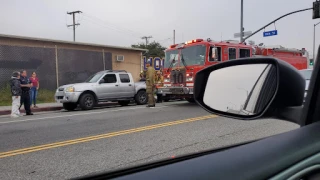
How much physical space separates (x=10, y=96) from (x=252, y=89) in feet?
65.1

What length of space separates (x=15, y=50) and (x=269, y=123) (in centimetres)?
1707

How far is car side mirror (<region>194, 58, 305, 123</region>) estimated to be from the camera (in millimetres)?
1376

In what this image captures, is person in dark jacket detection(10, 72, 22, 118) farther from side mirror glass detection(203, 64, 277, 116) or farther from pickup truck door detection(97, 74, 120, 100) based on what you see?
side mirror glass detection(203, 64, 277, 116)

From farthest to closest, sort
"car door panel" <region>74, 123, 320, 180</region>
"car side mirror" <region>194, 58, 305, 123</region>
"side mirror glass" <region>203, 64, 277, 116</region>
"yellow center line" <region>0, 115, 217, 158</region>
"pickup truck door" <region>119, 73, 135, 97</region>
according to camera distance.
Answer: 1. "pickup truck door" <region>119, 73, 135, 97</region>
2. "yellow center line" <region>0, 115, 217, 158</region>
3. "side mirror glass" <region>203, 64, 277, 116</region>
4. "car side mirror" <region>194, 58, 305, 123</region>
5. "car door panel" <region>74, 123, 320, 180</region>

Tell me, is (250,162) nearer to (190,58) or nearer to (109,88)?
(190,58)

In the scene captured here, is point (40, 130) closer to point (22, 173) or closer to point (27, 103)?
point (22, 173)

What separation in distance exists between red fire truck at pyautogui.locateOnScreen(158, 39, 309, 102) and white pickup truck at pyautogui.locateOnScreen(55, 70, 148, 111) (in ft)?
7.32

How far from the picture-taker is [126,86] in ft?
52.2

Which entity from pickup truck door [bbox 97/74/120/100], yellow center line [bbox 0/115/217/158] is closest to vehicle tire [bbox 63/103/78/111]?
pickup truck door [bbox 97/74/120/100]

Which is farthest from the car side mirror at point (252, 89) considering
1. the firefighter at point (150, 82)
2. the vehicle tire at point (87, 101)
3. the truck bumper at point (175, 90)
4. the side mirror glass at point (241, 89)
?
the vehicle tire at point (87, 101)

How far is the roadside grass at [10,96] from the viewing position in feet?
61.2

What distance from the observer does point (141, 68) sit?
28875 mm

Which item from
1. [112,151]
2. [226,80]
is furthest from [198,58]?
[226,80]

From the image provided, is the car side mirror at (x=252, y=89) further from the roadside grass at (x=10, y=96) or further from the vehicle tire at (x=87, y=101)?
the roadside grass at (x=10, y=96)
